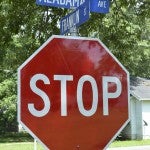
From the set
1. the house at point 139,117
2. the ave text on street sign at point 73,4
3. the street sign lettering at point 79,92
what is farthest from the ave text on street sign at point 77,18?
the house at point 139,117

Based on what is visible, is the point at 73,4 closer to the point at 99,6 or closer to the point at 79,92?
the point at 99,6

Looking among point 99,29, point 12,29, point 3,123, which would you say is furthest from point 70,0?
point 3,123

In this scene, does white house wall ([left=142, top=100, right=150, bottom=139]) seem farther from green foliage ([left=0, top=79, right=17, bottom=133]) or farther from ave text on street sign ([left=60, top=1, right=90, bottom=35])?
ave text on street sign ([left=60, top=1, right=90, bottom=35])

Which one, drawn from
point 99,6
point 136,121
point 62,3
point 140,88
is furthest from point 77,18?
point 140,88

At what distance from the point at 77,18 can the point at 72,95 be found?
4.23 feet

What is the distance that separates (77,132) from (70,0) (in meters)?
1.94

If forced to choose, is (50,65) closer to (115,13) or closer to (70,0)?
(70,0)

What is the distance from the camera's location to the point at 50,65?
11.7ft

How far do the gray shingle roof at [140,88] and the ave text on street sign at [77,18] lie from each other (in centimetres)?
2770

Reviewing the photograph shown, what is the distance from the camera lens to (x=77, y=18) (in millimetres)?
4629

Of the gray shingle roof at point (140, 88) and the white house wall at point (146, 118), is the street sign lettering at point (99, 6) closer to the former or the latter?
the gray shingle roof at point (140, 88)

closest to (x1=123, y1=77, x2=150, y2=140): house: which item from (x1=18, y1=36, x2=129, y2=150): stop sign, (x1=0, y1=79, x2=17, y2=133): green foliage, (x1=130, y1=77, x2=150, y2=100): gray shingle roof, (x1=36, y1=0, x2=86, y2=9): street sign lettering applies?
(x1=130, y1=77, x2=150, y2=100): gray shingle roof

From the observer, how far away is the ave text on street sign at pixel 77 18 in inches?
178

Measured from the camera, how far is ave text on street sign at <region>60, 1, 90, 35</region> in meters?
4.51
